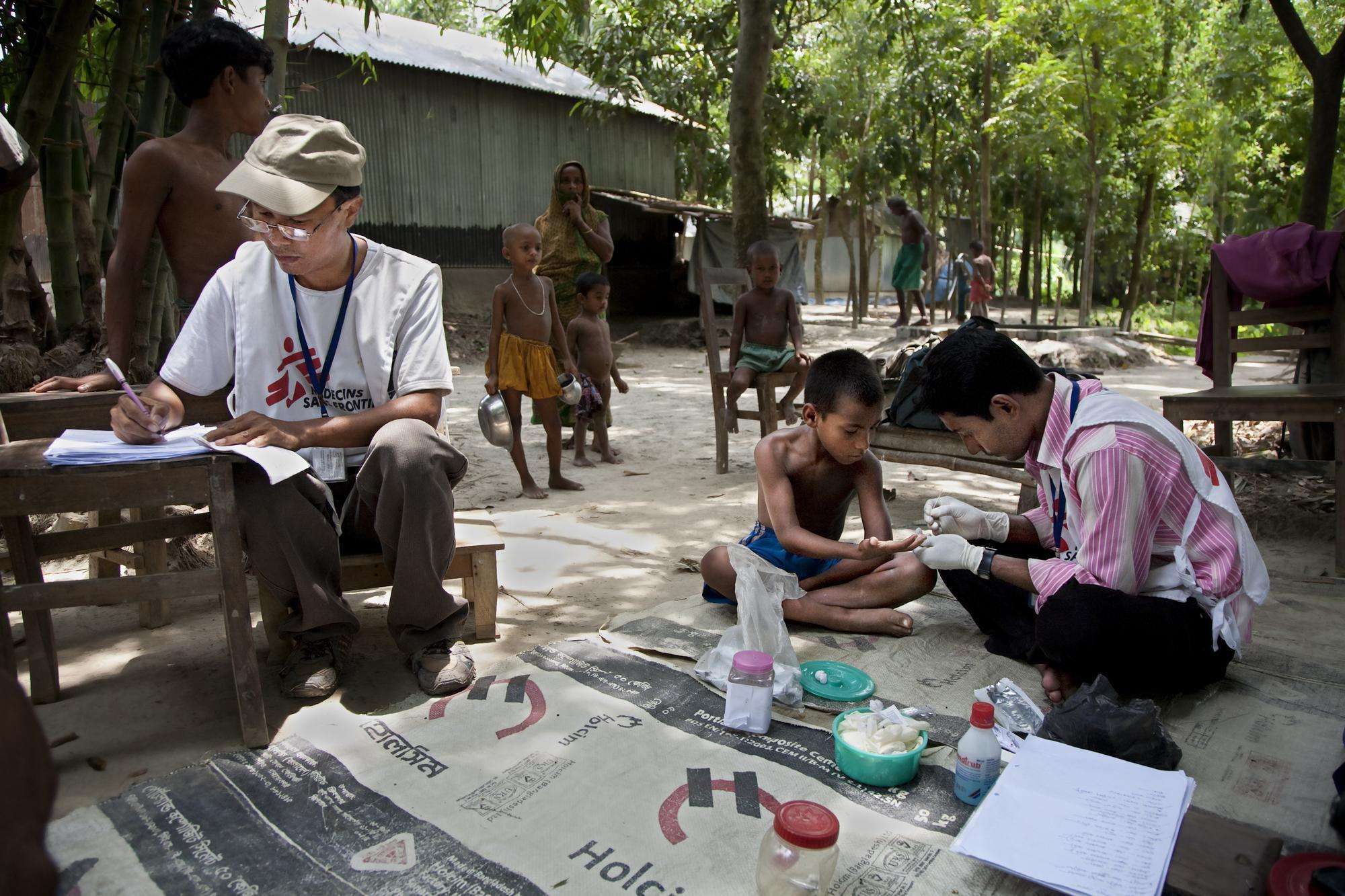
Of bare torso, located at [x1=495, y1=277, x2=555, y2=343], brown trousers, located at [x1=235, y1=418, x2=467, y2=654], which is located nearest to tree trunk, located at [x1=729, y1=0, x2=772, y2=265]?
bare torso, located at [x1=495, y1=277, x2=555, y2=343]

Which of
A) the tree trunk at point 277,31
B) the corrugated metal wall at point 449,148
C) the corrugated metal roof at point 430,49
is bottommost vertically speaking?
the tree trunk at point 277,31

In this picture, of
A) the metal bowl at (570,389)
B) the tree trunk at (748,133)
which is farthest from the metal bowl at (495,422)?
the tree trunk at (748,133)

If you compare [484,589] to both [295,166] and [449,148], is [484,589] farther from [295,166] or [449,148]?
[449,148]

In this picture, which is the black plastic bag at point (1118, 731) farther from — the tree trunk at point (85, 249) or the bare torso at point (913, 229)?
the bare torso at point (913, 229)

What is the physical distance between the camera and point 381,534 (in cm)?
243

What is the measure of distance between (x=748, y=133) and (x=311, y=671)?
6938mm

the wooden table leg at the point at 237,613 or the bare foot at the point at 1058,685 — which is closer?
the wooden table leg at the point at 237,613

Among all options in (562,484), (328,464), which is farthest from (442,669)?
(562,484)

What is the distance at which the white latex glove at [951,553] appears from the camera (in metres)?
2.58

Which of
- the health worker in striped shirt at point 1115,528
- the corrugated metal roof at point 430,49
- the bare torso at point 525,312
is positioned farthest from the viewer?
the corrugated metal roof at point 430,49

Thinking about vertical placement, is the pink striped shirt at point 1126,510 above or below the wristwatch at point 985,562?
above

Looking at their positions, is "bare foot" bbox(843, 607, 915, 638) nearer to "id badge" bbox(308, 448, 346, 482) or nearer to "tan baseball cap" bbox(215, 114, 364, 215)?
"id badge" bbox(308, 448, 346, 482)

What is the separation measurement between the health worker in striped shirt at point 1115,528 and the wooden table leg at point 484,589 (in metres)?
1.44

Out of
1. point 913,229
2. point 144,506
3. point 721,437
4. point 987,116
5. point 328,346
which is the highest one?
point 987,116
